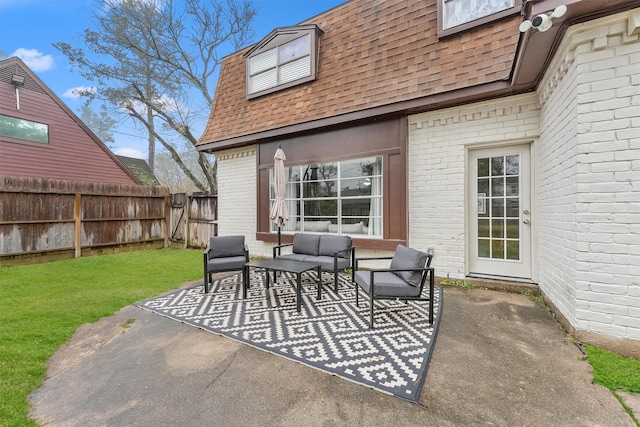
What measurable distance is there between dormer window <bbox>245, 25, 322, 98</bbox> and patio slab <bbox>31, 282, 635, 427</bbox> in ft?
20.6

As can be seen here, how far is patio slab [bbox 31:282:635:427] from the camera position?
1.92m

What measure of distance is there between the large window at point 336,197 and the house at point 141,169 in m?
16.0

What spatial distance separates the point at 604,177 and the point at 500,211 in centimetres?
214

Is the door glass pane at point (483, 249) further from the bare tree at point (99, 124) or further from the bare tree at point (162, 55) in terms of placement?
the bare tree at point (99, 124)

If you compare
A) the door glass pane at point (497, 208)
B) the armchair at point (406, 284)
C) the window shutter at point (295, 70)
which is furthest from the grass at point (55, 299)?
the door glass pane at point (497, 208)

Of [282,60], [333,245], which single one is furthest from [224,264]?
[282,60]

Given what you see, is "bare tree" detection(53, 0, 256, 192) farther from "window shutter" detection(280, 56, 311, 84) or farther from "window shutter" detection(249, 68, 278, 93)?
"window shutter" detection(280, 56, 311, 84)

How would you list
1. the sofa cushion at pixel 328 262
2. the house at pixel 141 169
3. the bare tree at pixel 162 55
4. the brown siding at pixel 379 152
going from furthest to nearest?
the house at pixel 141 169 → the bare tree at pixel 162 55 → the brown siding at pixel 379 152 → the sofa cushion at pixel 328 262

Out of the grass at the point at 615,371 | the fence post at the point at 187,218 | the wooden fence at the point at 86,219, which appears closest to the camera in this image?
the grass at the point at 615,371

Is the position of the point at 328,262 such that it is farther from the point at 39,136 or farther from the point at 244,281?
the point at 39,136

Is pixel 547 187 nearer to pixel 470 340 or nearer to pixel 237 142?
pixel 470 340

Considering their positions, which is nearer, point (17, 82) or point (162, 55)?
point (17, 82)

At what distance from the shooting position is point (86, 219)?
842 cm

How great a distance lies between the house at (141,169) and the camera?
63.5ft
